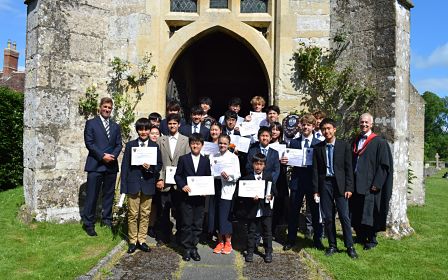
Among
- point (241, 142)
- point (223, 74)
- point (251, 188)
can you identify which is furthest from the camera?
point (223, 74)

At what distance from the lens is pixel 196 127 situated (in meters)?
6.43

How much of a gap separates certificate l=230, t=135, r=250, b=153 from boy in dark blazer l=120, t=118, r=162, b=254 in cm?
115

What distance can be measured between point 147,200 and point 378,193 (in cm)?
328

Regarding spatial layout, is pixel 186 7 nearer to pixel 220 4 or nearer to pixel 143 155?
pixel 220 4

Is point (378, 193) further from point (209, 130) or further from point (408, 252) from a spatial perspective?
point (209, 130)

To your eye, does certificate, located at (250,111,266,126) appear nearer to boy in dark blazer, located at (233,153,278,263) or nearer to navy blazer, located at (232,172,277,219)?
boy in dark blazer, located at (233,153,278,263)

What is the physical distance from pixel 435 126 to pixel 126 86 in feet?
252

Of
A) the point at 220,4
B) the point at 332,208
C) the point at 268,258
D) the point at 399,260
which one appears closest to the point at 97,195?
the point at 268,258

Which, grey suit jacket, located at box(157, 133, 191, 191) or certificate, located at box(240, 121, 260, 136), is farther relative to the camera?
certificate, located at box(240, 121, 260, 136)

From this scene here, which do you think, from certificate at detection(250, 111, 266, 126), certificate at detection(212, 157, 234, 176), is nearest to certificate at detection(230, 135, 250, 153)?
certificate at detection(250, 111, 266, 126)

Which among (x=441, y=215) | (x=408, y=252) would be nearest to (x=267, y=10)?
(x=408, y=252)

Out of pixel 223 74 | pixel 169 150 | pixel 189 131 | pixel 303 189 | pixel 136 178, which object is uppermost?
pixel 223 74

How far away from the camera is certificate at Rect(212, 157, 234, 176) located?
5609 millimetres

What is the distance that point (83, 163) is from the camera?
734 centimetres
